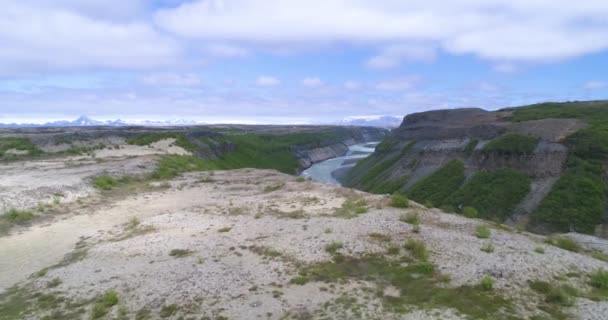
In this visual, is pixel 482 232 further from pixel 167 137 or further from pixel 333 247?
pixel 167 137

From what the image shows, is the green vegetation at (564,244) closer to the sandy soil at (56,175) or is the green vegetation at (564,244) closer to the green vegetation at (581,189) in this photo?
the green vegetation at (581,189)

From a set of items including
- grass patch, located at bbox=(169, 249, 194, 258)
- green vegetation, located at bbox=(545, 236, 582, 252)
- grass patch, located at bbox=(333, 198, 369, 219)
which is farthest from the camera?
grass patch, located at bbox=(333, 198, 369, 219)

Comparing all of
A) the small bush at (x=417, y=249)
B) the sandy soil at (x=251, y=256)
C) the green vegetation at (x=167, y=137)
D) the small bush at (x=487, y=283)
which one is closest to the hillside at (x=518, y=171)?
the sandy soil at (x=251, y=256)

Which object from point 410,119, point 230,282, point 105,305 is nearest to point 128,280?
point 105,305

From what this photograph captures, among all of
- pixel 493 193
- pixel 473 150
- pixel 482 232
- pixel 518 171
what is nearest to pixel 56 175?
pixel 482 232

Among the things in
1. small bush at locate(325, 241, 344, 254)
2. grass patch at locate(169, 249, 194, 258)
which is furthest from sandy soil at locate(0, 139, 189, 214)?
small bush at locate(325, 241, 344, 254)

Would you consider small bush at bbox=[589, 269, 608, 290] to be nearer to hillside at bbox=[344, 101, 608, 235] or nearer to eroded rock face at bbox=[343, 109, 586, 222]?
hillside at bbox=[344, 101, 608, 235]
